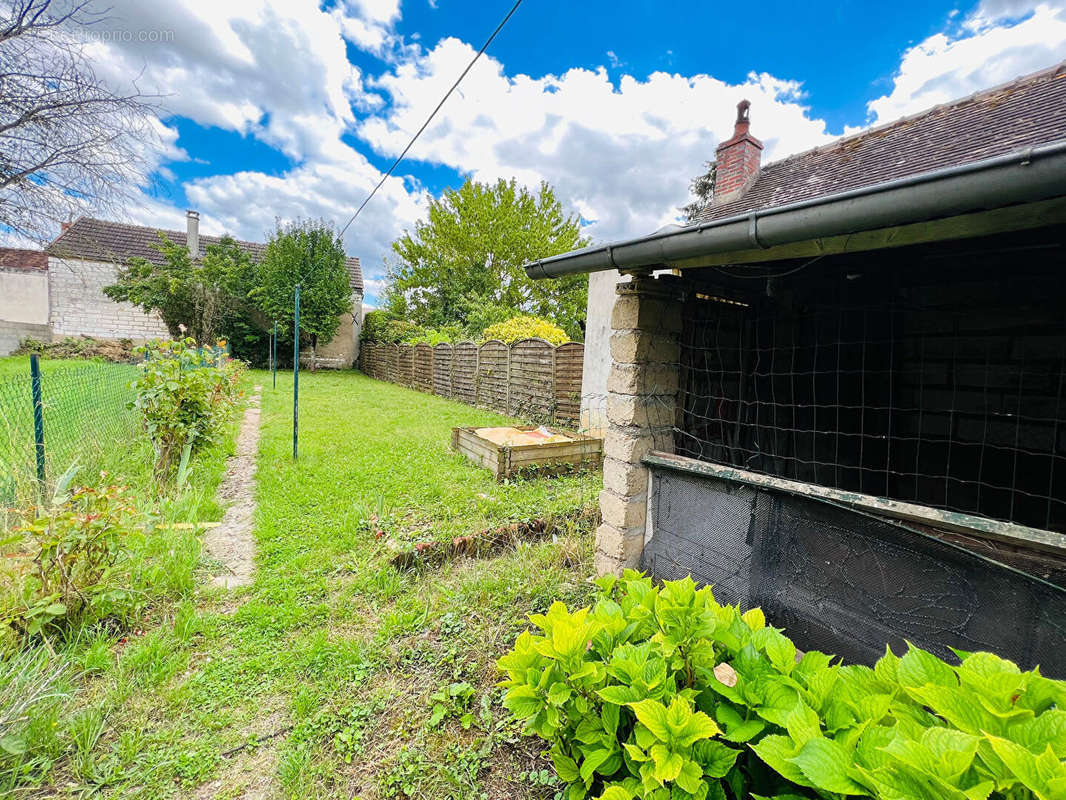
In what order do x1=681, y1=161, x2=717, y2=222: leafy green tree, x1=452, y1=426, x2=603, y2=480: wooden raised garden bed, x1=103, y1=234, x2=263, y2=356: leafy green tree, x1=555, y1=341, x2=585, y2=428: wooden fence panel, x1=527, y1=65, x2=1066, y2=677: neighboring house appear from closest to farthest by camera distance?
x1=527, y1=65, x2=1066, y2=677: neighboring house → x1=452, y1=426, x2=603, y2=480: wooden raised garden bed → x1=555, y1=341, x2=585, y2=428: wooden fence panel → x1=103, y1=234, x2=263, y2=356: leafy green tree → x1=681, y1=161, x2=717, y2=222: leafy green tree

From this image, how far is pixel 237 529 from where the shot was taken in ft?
12.3

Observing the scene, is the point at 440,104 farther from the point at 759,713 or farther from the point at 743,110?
the point at 759,713

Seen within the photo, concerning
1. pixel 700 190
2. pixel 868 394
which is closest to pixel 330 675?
pixel 868 394

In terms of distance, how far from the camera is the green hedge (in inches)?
28.9

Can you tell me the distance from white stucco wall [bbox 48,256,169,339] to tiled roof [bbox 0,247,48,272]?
2.15 metres

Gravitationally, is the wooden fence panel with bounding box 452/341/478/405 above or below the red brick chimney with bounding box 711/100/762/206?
below

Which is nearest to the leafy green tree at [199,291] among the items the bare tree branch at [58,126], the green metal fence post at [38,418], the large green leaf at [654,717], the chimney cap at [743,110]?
the bare tree branch at [58,126]

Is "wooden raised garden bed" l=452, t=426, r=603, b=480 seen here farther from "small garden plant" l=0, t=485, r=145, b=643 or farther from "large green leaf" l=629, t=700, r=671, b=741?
"large green leaf" l=629, t=700, r=671, b=741

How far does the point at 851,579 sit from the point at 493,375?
31.0 ft

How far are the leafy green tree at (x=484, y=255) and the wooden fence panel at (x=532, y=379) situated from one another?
1356 cm

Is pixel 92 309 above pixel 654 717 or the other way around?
above

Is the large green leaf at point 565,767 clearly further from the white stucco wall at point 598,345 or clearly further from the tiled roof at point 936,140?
the white stucco wall at point 598,345

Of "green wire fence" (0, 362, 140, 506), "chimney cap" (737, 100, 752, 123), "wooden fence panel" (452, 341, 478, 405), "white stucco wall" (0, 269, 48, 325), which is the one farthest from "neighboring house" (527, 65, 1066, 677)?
"white stucco wall" (0, 269, 48, 325)

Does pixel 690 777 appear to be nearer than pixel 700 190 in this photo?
Yes
